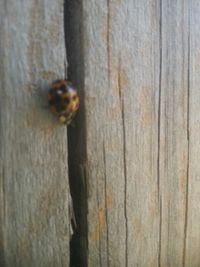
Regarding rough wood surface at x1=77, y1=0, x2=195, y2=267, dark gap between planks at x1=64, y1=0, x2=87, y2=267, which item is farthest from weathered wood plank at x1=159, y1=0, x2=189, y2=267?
dark gap between planks at x1=64, y1=0, x2=87, y2=267

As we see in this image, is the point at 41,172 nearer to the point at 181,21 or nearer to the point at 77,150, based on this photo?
the point at 77,150

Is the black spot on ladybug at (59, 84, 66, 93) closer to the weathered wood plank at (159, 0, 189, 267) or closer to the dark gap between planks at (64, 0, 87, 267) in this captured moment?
the dark gap between planks at (64, 0, 87, 267)

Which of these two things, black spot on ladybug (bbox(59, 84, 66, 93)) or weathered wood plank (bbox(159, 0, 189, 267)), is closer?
black spot on ladybug (bbox(59, 84, 66, 93))

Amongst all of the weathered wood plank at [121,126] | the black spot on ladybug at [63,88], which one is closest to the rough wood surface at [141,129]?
the weathered wood plank at [121,126]

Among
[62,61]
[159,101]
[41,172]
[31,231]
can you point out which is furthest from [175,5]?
[31,231]

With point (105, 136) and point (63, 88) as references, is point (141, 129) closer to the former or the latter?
point (105, 136)

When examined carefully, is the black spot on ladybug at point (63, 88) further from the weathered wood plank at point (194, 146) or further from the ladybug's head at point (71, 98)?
the weathered wood plank at point (194, 146)

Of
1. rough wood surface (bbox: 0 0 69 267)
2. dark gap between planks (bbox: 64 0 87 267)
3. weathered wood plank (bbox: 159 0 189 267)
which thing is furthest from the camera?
weathered wood plank (bbox: 159 0 189 267)
